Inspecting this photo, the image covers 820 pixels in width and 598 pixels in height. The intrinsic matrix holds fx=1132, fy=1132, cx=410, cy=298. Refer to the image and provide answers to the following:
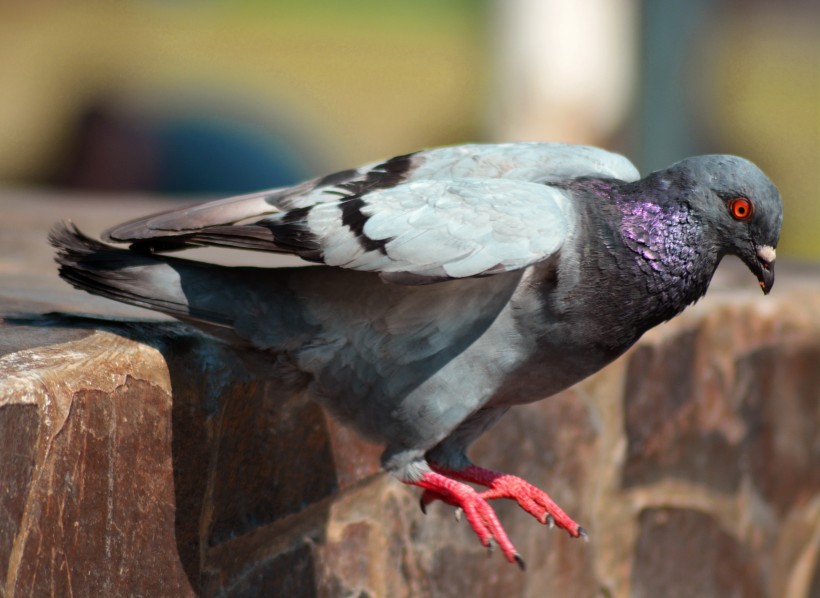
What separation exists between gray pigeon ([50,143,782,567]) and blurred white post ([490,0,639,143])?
5166 mm

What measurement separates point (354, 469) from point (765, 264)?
1340 millimetres

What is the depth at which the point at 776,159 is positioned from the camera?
13.2 meters

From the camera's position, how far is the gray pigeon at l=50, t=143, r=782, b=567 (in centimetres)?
264

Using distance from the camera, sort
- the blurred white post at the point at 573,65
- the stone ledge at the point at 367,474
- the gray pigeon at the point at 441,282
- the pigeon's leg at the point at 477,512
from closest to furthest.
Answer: the stone ledge at the point at 367,474 → the gray pigeon at the point at 441,282 → the pigeon's leg at the point at 477,512 → the blurred white post at the point at 573,65

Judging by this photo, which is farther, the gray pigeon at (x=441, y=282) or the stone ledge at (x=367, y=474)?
the gray pigeon at (x=441, y=282)

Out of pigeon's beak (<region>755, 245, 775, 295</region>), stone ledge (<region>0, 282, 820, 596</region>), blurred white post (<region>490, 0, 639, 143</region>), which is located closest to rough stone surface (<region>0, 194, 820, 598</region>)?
stone ledge (<region>0, 282, 820, 596</region>)

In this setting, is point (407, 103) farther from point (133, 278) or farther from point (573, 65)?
point (133, 278)

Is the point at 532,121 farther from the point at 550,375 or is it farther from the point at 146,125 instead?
the point at 550,375

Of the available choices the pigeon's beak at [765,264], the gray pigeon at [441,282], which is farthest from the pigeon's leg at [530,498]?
the pigeon's beak at [765,264]

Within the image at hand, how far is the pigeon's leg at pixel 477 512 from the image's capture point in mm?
2764

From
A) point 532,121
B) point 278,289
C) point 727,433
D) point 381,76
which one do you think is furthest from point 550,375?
point 381,76

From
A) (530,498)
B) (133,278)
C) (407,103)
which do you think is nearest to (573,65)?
(530,498)

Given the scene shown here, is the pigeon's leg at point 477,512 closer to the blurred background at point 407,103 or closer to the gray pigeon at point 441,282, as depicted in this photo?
the gray pigeon at point 441,282

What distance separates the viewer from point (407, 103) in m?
19.9
